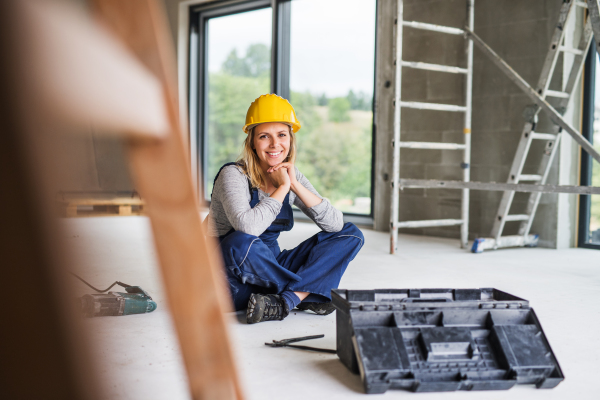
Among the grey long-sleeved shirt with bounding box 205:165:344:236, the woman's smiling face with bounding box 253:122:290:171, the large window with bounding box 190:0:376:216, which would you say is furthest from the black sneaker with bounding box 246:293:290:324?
the large window with bounding box 190:0:376:216

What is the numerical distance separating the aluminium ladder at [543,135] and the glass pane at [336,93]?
198cm

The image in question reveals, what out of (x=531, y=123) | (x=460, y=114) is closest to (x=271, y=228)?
(x=531, y=123)

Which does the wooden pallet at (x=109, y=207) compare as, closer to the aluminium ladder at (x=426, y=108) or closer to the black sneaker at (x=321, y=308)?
the aluminium ladder at (x=426, y=108)

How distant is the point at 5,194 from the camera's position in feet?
1.72

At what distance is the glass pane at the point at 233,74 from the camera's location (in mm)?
7355

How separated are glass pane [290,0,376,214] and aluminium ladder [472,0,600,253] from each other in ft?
6.50

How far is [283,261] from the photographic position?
2465 mm

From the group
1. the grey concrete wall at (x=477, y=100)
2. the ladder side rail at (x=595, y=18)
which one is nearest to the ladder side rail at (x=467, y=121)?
the grey concrete wall at (x=477, y=100)

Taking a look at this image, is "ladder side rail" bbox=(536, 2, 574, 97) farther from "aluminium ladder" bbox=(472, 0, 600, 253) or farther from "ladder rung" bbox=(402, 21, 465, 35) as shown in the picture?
"ladder rung" bbox=(402, 21, 465, 35)

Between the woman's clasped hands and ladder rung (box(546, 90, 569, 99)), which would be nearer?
the woman's clasped hands

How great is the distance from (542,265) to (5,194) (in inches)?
148

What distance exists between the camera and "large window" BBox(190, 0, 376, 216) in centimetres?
618

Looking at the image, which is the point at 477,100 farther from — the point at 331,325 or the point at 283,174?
the point at 331,325

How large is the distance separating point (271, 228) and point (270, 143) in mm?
384
